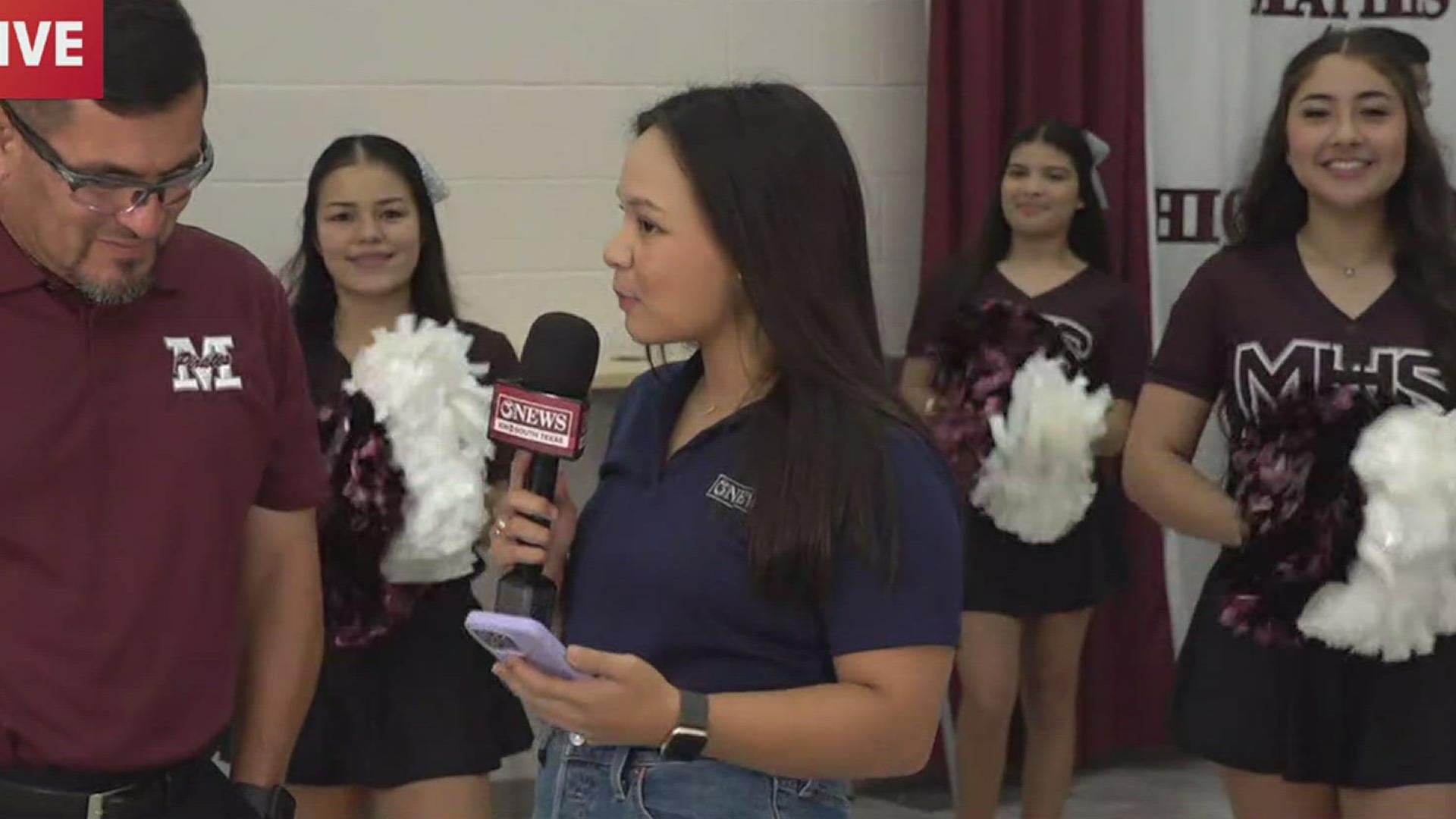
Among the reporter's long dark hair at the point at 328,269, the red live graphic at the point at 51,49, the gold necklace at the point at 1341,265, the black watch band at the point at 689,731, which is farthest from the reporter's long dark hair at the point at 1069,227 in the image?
the black watch band at the point at 689,731

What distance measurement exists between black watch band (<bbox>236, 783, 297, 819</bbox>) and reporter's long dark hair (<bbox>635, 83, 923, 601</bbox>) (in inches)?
28.8

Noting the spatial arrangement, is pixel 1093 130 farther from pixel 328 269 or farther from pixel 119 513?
pixel 119 513

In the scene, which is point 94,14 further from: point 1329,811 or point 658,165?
point 1329,811

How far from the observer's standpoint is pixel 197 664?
2.04 m

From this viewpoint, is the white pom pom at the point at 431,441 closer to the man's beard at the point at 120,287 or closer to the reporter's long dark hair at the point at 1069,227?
the man's beard at the point at 120,287

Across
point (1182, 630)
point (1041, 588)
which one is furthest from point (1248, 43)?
point (1041, 588)

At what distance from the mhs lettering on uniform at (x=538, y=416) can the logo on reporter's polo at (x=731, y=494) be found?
0.15 m

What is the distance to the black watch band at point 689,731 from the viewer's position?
1701 millimetres

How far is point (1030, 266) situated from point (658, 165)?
266 cm

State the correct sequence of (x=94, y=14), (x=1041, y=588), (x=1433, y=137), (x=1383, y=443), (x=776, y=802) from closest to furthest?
1. (x=776, y=802)
2. (x=94, y=14)
3. (x=1383, y=443)
4. (x=1433, y=137)
5. (x=1041, y=588)

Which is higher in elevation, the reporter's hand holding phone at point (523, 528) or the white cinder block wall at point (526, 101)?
the white cinder block wall at point (526, 101)

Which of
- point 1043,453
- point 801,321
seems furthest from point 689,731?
point 1043,453

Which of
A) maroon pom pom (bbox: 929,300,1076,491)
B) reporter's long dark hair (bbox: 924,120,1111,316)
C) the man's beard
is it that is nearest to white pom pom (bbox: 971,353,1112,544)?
maroon pom pom (bbox: 929,300,1076,491)

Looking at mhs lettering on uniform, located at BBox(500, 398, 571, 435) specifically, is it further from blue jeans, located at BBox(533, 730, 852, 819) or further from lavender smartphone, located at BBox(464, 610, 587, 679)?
blue jeans, located at BBox(533, 730, 852, 819)
